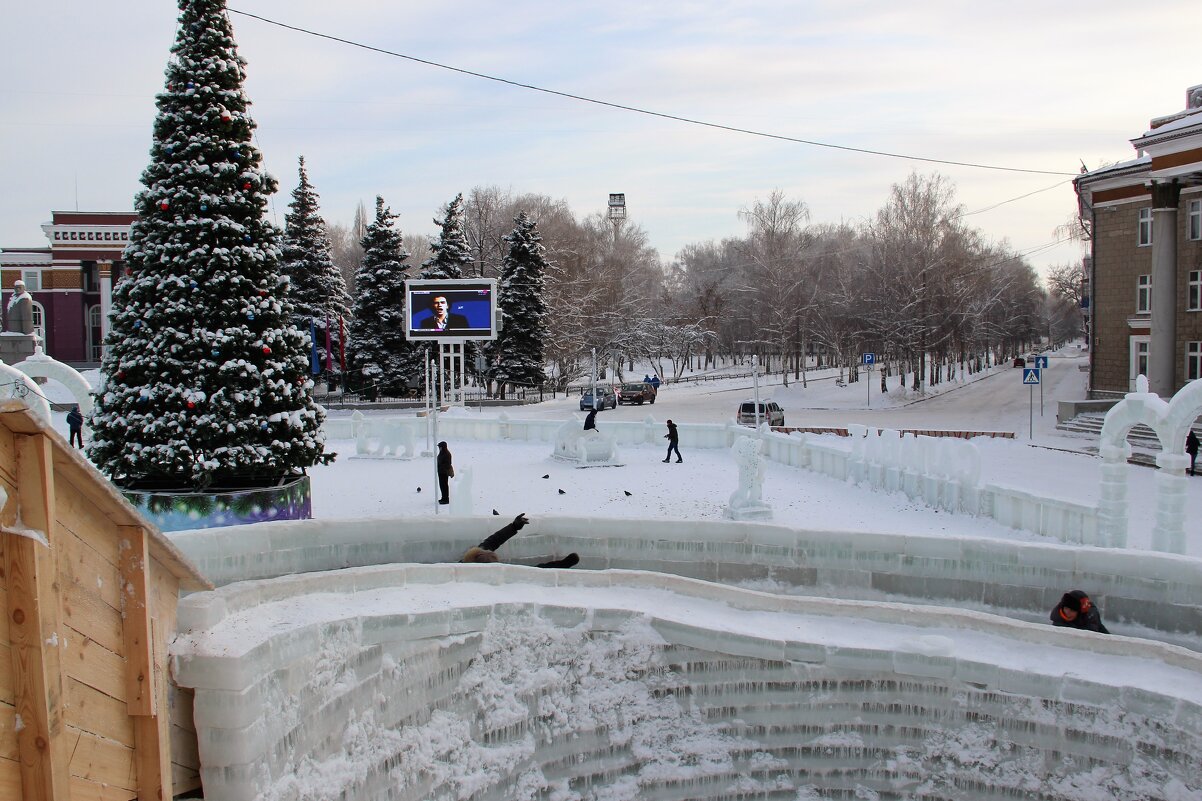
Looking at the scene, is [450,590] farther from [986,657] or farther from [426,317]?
[426,317]

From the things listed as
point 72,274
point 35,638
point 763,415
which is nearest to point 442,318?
point 763,415

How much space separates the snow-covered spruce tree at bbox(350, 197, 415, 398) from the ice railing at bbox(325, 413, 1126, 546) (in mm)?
19425

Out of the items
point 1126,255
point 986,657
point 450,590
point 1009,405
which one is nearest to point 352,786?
point 450,590

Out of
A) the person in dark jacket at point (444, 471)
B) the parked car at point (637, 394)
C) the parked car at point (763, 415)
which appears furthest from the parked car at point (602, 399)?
the person in dark jacket at point (444, 471)

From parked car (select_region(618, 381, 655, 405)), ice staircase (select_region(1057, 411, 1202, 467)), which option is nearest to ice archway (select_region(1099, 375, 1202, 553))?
ice staircase (select_region(1057, 411, 1202, 467))

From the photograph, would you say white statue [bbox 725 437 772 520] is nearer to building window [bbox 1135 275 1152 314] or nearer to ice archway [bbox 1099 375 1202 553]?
ice archway [bbox 1099 375 1202 553]

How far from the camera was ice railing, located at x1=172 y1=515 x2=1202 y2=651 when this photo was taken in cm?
872

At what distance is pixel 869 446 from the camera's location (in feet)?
61.9

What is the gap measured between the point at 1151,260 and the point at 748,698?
109 feet

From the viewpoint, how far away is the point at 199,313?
13.1 meters

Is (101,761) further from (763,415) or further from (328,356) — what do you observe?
(328,356)

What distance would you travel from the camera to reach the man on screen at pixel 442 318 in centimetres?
2392

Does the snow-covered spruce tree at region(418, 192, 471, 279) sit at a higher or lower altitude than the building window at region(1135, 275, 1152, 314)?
higher

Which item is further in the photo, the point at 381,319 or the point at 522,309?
the point at 522,309
